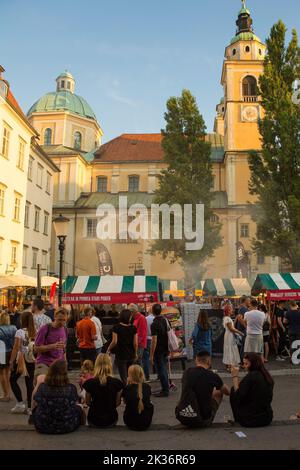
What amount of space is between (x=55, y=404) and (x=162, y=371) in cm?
338

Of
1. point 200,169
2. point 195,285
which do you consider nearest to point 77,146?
point 200,169

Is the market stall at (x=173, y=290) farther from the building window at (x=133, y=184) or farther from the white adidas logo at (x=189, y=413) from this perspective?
the building window at (x=133, y=184)

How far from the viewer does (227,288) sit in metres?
21.6

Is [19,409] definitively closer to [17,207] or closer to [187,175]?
[17,207]

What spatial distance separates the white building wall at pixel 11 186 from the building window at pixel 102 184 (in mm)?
22971

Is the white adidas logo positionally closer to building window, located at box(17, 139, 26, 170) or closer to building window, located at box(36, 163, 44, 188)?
building window, located at box(17, 139, 26, 170)

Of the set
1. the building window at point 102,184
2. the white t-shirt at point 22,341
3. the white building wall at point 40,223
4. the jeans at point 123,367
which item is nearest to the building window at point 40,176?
the white building wall at point 40,223

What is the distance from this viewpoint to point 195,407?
5.74 meters

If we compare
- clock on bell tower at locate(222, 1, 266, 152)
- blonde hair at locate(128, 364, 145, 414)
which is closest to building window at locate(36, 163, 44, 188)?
clock on bell tower at locate(222, 1, 266, 152)

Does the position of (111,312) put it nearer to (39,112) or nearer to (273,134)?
(273,134)

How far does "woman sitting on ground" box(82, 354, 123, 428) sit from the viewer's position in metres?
5.84

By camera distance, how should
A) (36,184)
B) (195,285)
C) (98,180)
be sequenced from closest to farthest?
(195,285), (36,184), (98,180)

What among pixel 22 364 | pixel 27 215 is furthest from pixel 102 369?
pixel 27 215
